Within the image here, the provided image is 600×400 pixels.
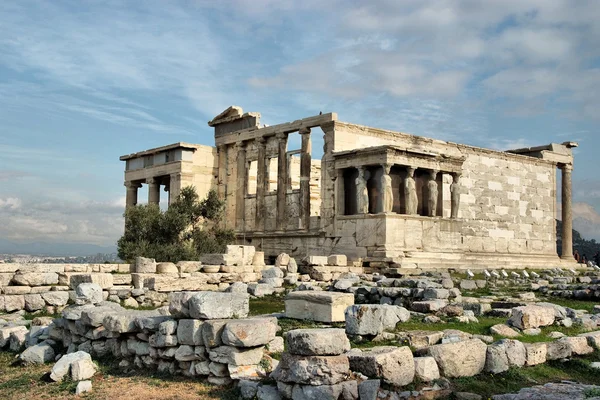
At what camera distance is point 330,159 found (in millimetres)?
26406

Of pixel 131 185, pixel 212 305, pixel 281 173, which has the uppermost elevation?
pixel 281 173

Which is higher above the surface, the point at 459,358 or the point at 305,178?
the point at 305,178

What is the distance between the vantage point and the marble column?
2423 cm

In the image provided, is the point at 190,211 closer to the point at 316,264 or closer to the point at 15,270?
the point at 316,264

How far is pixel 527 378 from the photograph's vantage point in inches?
314

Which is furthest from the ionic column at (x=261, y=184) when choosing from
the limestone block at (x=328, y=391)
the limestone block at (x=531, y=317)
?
the limestone block at (x=328, y=391)

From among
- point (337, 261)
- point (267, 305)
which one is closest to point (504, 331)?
point (267, 305)

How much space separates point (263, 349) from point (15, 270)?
10323 mm

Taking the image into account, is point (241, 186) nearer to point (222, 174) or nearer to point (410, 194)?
point (222, 174)

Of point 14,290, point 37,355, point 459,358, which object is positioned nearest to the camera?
point 459,358

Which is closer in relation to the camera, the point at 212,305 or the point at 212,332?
the point at 212,332

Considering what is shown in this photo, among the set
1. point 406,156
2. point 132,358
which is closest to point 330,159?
point 406,156

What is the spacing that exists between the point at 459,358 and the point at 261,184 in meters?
22.2

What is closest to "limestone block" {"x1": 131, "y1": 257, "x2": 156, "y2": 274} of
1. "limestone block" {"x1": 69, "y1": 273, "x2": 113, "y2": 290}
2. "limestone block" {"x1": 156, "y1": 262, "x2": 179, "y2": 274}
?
"limestone block" {"x1": 156, "y1": 262, "x2": 179, "y2": 274}
